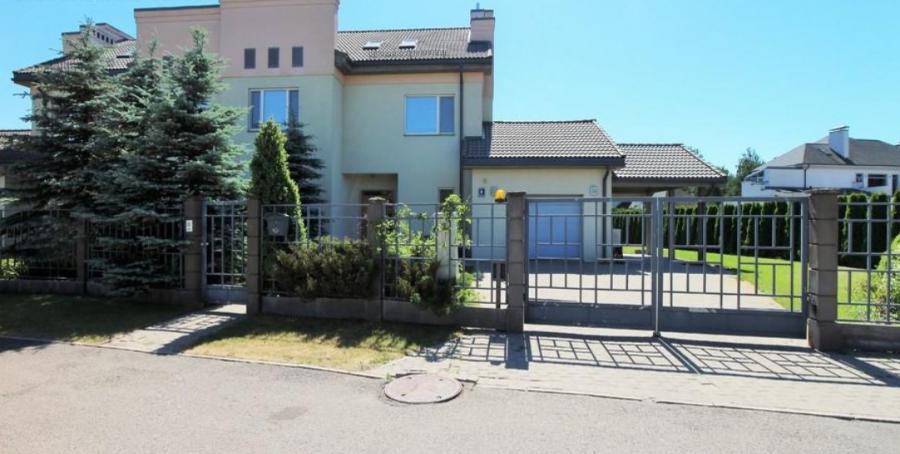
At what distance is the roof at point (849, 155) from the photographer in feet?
141

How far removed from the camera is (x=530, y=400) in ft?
15.8

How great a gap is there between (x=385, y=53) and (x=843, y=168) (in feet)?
139

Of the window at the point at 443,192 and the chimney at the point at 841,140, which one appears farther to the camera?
the chimney at the point at 841,140

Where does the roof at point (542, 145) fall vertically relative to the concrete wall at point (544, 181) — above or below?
above

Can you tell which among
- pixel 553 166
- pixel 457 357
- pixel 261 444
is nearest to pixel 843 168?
pixel 553 166

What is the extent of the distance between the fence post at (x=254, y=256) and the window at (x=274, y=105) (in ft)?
25.5

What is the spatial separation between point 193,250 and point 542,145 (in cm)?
1097

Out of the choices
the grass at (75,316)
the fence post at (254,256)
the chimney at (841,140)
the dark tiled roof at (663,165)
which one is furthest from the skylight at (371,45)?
the chimney at (841,140)

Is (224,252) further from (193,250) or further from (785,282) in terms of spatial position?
(785,282)

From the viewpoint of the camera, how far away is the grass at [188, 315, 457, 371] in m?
6.18

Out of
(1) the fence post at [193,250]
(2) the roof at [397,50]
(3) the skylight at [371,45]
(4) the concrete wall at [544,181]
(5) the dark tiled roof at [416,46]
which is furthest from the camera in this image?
(3) the skylight at [371,45]

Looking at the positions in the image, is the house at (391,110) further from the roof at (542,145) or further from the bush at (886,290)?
the bush at (886,290)

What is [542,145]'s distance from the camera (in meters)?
16.6

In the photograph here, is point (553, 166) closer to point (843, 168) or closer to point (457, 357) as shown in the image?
point (457, 357)
